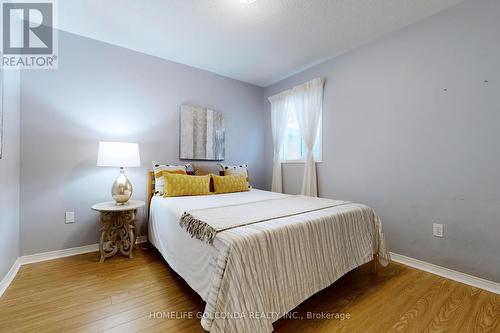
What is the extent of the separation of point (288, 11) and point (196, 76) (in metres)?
1.69

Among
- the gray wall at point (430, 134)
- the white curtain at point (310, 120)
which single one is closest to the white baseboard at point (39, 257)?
the white curtain at point (310, 120)

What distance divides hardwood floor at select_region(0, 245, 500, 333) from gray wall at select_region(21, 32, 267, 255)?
518 mm

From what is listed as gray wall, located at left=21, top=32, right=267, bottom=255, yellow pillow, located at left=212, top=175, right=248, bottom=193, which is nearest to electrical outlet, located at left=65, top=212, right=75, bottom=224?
gray wall, located at left=21, top=32, right=267, bottom=255

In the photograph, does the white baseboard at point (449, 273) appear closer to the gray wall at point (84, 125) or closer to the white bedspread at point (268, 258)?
the white bedspread at point (268, 258)

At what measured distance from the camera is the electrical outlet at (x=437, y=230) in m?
2.04

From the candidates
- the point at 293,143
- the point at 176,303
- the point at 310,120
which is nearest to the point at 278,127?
the point at 293,143

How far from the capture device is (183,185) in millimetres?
2461

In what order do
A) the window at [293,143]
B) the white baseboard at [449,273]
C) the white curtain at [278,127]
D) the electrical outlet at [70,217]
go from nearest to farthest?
the white baseboard at [449,273]
the electrical outlet at [70,217]
the window at [293,143]
the white curtain at [278,127]

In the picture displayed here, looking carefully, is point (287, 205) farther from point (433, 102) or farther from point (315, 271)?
point (433, 102)

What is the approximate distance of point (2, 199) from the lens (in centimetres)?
169

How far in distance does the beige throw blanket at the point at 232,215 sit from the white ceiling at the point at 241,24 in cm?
183

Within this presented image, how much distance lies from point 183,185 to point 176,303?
122 centimetres

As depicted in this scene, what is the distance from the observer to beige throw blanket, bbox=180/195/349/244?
1323 millimetres

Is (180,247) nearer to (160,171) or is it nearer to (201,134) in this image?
(160,171)
